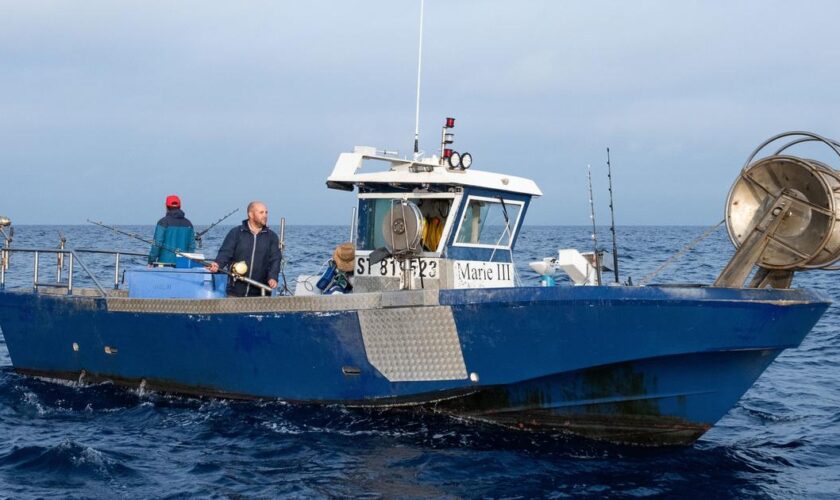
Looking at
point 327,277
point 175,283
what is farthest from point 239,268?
point 175,283

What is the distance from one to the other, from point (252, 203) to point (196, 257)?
4.23 feet

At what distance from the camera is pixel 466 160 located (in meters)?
9.91

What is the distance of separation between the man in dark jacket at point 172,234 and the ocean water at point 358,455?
191 cm

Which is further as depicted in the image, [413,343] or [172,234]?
[172,234]

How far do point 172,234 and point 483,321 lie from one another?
5056mm

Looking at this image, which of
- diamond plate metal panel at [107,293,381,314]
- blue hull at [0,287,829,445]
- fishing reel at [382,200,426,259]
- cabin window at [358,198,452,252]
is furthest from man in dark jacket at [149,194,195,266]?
fishing reel at [382,200,426,259]

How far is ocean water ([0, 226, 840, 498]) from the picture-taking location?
301 inches

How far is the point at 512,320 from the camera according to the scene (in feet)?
27.9

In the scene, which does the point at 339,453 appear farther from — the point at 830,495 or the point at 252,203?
the point at 830,495

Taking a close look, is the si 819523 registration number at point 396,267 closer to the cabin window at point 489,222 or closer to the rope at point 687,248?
the cabin window at point 489,222

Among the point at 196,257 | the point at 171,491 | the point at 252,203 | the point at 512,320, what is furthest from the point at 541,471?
the point at 196,257

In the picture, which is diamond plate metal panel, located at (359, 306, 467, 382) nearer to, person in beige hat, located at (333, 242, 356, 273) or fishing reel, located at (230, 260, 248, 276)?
person in beige hat, located at (333, 242, 356, 273)

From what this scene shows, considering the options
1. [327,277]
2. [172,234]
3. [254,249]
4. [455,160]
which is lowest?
[327,277]

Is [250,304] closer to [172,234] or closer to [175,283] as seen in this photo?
[175,283]
